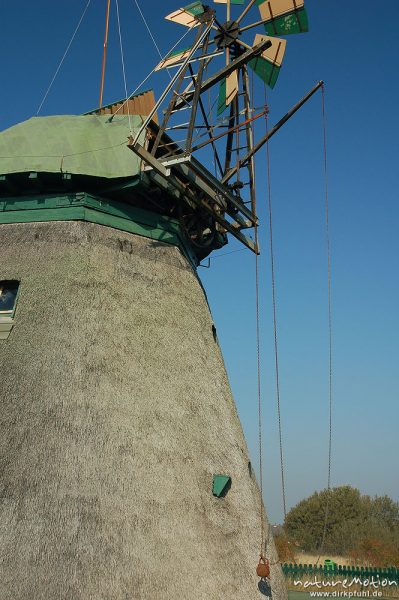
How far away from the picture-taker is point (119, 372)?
812 centimetres

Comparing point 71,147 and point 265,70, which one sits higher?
point 265,70

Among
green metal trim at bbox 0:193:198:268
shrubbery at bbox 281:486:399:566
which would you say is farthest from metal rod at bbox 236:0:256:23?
shrubbery at bbox 281:486:399:566

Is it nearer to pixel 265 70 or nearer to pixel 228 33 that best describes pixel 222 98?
pixel 265 70

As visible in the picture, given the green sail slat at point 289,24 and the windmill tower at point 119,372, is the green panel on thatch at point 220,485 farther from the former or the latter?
the green sail slat at point 289,24

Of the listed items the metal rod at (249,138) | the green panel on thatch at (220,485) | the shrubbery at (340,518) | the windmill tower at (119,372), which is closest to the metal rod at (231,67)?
the windmill tower at (119,372)

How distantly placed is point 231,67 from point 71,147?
11.9ft

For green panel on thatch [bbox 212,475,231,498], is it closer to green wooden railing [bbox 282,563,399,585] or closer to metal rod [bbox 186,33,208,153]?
metal rod [bbox 186,33,208,153]

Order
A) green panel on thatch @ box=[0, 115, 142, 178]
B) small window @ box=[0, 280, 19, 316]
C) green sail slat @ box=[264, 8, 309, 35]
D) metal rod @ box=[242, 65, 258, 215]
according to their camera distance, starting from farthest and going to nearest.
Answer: metal rod @ box=[242, 65, 258, 215] < green sail slat @ box=[264, 8, 309, 35] < green panel on thatch @ box=[0, 115, 142, 178] < small window @ box=[0, 280, 19, 316]

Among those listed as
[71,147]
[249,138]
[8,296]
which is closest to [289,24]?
[249,138]

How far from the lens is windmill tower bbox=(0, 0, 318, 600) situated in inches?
265

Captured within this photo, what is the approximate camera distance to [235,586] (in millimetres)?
7488

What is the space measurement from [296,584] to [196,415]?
9516 mm

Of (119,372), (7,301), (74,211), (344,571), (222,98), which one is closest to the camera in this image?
(119,372)

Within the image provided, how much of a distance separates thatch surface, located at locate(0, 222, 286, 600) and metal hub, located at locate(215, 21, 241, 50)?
487 cm
